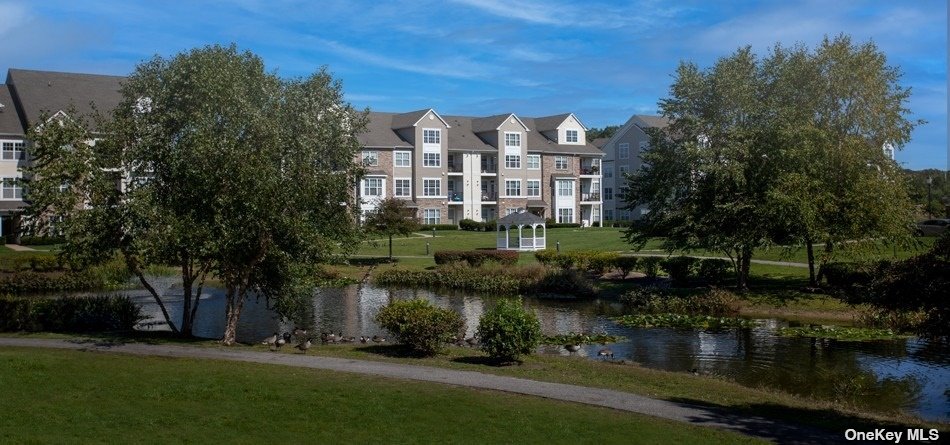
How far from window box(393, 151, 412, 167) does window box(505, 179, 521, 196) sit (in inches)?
405

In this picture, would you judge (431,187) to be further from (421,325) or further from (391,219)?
(421,325)

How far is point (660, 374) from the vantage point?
65.8 feet

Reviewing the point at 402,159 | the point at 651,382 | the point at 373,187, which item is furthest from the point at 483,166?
the point at 651,382

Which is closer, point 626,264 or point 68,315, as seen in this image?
point 68,315

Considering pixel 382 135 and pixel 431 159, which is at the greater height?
pixel 382 135

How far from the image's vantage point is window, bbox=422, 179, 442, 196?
80.8m

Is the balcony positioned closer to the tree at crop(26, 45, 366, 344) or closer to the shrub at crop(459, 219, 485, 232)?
the shrub at crop(459, 219, 485, 232)

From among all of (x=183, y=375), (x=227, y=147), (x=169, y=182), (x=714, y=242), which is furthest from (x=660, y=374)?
(x=714, y=242)

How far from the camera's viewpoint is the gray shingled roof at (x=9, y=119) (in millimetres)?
63031

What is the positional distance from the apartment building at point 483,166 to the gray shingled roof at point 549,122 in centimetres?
10

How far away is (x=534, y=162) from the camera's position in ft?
283

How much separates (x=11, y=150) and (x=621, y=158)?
5914 cm

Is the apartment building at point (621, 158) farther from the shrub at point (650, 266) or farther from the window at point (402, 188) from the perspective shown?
the shrub at point (650, 266)

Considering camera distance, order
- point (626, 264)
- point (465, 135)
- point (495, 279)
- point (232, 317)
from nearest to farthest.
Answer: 1. point (232, 317)
2. point (626, 264)
3. point (495, 279)
4. point (465, 135)
